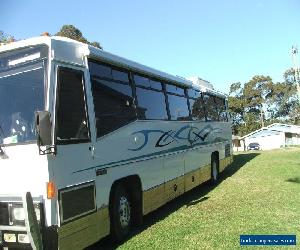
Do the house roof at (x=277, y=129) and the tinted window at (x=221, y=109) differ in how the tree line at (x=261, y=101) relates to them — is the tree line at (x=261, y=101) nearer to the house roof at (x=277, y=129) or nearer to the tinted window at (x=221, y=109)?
the house roof at (x=277, y=129)

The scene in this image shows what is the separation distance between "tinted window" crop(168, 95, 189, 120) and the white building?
6934cm

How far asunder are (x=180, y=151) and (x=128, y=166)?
358 cm

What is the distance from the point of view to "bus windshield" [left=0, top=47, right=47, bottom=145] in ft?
21.0

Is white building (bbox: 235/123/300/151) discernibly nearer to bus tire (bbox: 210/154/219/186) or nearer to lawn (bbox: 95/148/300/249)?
bus tire (bbox: 210/154/219/186)

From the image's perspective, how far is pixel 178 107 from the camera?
39.8ft

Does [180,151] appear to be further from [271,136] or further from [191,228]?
[271,136]

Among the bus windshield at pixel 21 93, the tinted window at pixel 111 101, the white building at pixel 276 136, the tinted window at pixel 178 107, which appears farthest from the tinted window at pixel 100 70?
the white building at pixel 276 136

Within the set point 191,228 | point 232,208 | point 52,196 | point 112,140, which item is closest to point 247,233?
point 191,228

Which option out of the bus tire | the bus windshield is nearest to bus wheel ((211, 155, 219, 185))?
the bus tire

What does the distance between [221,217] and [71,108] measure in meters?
4.38

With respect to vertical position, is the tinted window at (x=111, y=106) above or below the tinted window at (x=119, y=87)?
below

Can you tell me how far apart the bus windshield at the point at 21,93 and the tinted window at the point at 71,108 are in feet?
0.99

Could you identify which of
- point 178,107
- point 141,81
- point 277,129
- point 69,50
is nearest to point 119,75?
point 141,81

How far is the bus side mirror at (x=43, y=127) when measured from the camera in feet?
18.7
